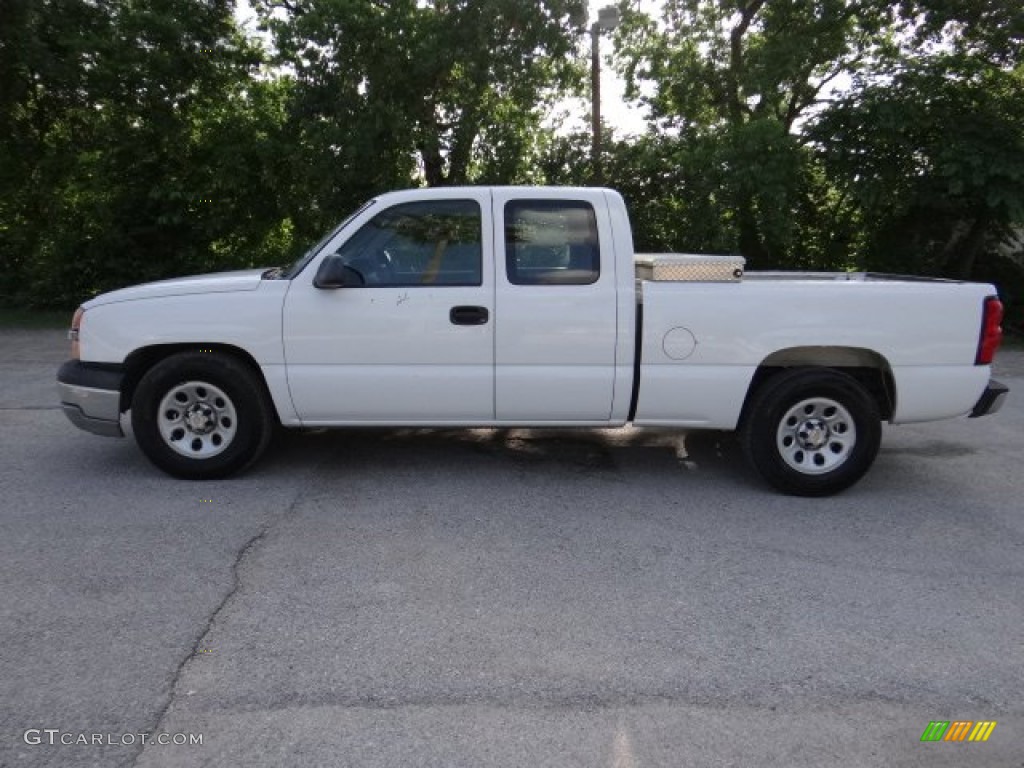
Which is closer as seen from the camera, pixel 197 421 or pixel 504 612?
pixel 504 612

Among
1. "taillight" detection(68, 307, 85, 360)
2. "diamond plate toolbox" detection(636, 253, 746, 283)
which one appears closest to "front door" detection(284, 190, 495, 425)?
"diamond plate toolbox" detection(636, 253, 746, 283)

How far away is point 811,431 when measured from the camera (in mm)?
5543

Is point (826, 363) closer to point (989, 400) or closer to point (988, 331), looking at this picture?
point (988, 331)

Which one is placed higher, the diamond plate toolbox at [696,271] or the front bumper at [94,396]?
the diamond plate toolbox at [696,271]

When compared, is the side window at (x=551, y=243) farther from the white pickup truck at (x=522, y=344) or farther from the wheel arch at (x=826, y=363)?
the wheel arch at (x=826, y=363)

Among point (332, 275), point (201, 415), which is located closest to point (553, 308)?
point (332, 275)

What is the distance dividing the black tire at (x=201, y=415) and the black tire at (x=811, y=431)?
3.23 meters

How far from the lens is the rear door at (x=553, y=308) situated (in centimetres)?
541

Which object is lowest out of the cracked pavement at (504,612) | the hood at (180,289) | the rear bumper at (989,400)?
the cracked pavement at (504,612)

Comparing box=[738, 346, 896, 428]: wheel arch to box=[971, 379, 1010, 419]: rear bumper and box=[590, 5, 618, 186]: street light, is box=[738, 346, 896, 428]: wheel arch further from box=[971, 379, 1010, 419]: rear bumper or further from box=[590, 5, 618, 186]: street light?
box=[590, 5, 618, 186]: street light

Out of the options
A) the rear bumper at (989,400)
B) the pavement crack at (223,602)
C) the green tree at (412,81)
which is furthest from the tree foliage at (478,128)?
the pavement crack at (223,602)

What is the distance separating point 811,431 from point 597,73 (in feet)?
31.8

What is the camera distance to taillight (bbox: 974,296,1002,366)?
17.7 ft

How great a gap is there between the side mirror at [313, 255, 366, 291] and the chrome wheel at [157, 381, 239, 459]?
3.35 feet
